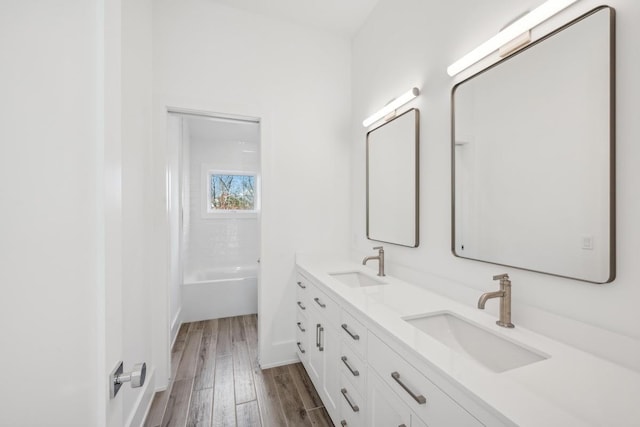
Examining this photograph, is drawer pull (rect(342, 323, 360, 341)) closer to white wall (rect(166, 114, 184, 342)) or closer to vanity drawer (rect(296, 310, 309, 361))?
vanity drawer (rect(296, 310, 309, 361))

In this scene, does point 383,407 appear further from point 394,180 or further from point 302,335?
point 394,180

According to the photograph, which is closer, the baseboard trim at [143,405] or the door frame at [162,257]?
the baseboard trim at [143,405]

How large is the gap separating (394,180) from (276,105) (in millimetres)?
1190

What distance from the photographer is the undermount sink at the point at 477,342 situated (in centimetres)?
94

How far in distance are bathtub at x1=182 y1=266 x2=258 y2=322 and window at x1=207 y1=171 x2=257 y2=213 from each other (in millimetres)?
1361

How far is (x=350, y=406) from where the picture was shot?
1.33 metres

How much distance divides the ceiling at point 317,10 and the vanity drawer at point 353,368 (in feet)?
8.02

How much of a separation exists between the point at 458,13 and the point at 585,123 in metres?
0.88

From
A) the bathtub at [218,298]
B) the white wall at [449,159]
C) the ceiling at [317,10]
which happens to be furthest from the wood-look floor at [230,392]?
the ceiling at [317,10]

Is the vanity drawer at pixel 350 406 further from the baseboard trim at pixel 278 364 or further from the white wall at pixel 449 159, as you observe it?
the baseboard trim at pixel 278 364

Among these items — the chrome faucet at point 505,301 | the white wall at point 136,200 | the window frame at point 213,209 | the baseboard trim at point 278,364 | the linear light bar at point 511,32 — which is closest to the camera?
the linear light bar at point 511,32

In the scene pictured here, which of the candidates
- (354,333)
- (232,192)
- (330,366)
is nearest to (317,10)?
(354,333)

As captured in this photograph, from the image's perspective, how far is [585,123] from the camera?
0.87m

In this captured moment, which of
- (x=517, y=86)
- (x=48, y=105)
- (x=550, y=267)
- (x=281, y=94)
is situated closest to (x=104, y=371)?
(x=48, y=105)
